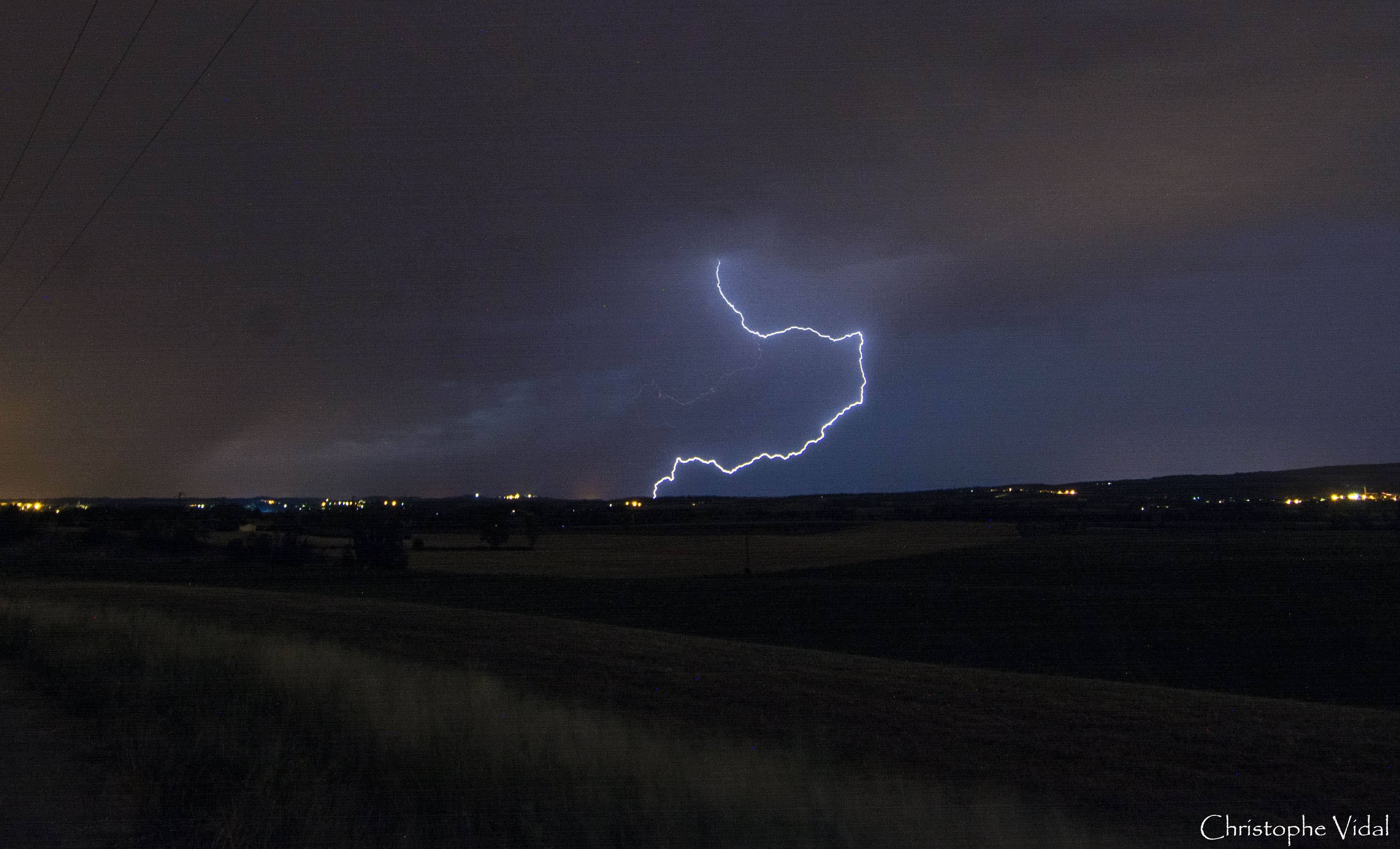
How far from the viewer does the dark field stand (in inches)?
282

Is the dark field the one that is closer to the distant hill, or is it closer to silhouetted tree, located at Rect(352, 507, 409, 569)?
silhouetted tree, located at Rect(352, 507, 409, 569)

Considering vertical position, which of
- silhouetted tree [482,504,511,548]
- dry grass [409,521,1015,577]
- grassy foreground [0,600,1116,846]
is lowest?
dry grass [409,521,1015,577]

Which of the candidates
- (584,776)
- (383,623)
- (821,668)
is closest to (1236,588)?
(821,668)

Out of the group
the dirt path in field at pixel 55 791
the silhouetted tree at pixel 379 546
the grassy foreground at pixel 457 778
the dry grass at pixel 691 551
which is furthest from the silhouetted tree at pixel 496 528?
the dirt path in field at pixel 55 791

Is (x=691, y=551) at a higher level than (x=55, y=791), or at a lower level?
lower

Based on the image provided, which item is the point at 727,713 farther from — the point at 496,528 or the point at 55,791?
the point at 496,528

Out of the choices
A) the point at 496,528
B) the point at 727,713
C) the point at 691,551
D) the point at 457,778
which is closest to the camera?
the point at 457,778

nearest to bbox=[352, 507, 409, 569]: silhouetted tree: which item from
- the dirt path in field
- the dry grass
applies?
the dry grass

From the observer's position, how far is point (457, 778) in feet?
26.5

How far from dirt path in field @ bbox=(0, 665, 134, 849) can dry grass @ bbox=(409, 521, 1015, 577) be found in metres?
42.0

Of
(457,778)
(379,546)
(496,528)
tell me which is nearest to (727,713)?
(457,778)

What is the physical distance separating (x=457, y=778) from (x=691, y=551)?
2662 inches

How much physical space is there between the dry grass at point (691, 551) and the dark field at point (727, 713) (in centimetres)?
2023

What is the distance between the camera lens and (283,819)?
660 centimetres
